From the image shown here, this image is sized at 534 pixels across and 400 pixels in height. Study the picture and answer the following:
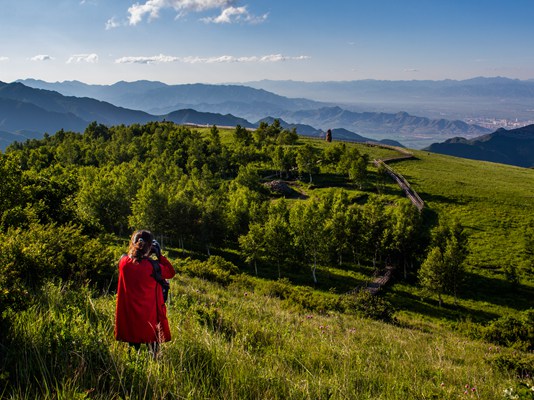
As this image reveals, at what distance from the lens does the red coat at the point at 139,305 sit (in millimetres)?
5621

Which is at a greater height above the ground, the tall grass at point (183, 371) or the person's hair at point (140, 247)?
the person's hair at point (140, 247)

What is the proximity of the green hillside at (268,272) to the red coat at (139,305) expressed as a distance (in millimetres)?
336

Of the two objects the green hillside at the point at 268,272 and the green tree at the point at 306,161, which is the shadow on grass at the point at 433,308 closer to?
the green hillside at the point at 268,272

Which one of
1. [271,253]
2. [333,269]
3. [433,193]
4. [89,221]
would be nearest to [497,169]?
[433,193]

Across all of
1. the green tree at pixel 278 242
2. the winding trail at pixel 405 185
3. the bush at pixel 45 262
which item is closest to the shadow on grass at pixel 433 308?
the green tree at pixel 278 242

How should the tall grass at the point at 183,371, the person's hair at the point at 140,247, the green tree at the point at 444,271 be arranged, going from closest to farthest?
the tall grass at the point at 183,371 < the person's hair at the point at 140,247 < the green tree at the point at 444,271

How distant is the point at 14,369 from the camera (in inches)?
156

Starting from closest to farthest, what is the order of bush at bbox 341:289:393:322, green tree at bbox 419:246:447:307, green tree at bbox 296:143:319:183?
bush at bbox 341:289:393:322 → green tree at bbox 419:246:447:307 → green tree at bbox 296:143:319:183

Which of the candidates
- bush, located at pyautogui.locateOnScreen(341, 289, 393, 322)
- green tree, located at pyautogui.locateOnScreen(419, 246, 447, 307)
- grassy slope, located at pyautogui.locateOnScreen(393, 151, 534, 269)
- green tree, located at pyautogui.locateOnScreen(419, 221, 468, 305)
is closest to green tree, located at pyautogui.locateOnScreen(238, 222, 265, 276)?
green tree, located at pyautogui.locateOnScreen(419, 246, 447, 307)

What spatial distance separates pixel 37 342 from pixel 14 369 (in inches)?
18.7

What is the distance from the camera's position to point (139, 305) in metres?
5.79

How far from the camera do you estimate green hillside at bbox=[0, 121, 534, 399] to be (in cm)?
439

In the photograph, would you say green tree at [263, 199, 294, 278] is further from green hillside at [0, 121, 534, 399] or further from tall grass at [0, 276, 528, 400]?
tall grass at [0, 276, 528, 400]

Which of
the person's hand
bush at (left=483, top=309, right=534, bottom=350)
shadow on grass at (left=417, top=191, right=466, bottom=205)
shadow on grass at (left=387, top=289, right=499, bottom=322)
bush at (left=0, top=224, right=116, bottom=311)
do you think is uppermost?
the person's hand
